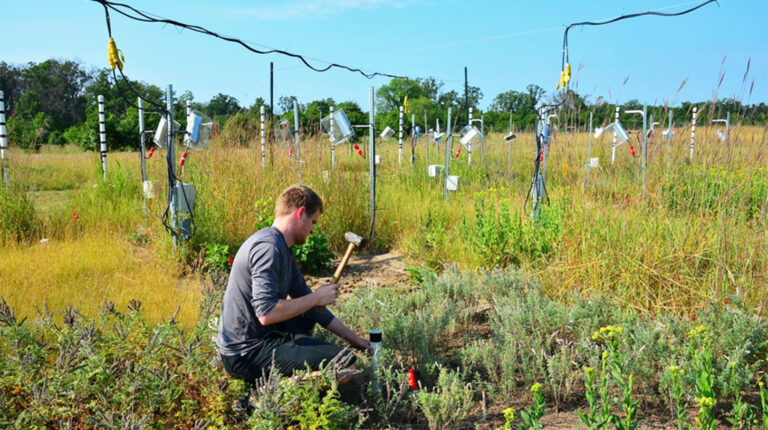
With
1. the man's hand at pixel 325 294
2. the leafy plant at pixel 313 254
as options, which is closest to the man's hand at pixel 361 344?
the man's hand at pixel 325 294

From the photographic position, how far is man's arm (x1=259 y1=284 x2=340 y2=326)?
8.08 ft

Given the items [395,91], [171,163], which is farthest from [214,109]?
[395,91]

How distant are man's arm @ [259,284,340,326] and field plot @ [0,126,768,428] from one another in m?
0.34

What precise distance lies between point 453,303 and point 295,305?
154 centimetres

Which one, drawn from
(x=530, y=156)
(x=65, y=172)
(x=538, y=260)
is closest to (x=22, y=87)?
(x=65, y=172)

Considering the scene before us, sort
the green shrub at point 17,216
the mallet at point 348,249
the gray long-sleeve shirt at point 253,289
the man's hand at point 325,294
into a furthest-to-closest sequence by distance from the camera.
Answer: the green shrub at point 17,216 < the mallet at point 348,249 < the man's hand at point 325,294 < the gray long-sleeve shirt at point 253,289

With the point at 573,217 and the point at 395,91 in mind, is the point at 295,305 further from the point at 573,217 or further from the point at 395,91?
the point at 395,91

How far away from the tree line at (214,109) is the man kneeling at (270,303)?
235 cm

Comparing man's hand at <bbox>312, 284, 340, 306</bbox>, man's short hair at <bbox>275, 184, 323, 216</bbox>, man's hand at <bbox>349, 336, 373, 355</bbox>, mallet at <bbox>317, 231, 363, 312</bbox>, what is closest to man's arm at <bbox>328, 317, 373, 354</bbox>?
man's hand at <bbox>349, 336, 373, 355</bbox>

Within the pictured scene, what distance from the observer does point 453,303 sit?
147 inches

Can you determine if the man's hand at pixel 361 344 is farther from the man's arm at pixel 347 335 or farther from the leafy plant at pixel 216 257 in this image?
the leafy plant at pixel 216 257

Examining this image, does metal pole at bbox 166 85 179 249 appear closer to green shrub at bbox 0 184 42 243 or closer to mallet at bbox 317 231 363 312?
green shrub at bbox 0 184 42 243

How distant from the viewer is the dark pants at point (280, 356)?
100 inches

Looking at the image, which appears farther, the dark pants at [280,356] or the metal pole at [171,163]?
the metal pole at [171,163]
